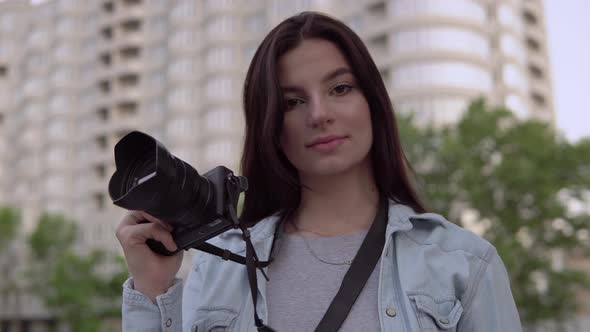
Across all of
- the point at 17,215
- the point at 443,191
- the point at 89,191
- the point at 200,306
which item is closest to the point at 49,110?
the point at 89,191

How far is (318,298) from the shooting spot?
2043 mm

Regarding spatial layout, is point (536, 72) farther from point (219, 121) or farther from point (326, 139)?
point (326, 139)

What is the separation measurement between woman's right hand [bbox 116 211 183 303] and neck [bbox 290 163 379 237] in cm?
50

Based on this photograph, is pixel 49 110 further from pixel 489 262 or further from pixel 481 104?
pixel 489 262

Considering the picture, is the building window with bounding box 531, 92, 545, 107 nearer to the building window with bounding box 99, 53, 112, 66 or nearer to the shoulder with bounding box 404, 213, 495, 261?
the building window with bounding box 99, 53, 112, 66

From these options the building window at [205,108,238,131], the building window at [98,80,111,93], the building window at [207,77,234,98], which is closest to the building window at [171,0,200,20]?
the building window at [207,77,234,98]

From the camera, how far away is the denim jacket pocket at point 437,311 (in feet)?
6.33

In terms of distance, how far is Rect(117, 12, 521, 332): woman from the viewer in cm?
198

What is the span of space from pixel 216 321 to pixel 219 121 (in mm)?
40227

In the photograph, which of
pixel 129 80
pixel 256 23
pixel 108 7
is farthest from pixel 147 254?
pixel 108 7

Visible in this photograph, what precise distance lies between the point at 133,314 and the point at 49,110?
5417 centimetres

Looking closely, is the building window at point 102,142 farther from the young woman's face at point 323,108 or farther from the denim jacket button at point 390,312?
the denim jacket button at point 390,312

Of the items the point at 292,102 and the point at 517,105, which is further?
the point at 517,105

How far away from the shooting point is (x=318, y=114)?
2070mm
